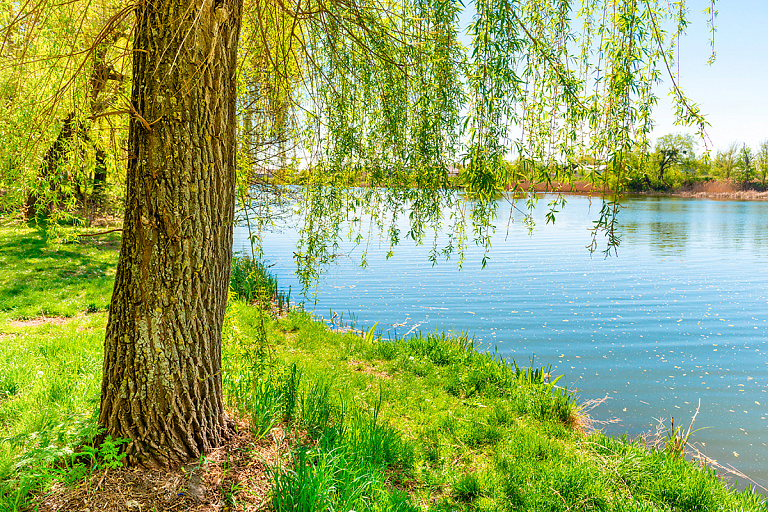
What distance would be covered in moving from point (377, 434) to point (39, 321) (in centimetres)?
590

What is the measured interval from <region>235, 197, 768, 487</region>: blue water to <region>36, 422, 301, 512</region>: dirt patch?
74.4 inches

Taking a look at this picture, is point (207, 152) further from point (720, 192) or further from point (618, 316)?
point (720, 192)

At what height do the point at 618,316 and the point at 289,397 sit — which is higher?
the point at 289,397

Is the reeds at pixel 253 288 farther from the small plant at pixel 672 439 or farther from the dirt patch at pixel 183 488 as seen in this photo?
the small plant at pixel 672 439

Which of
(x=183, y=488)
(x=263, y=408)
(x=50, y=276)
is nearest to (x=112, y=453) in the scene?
(x=183, y=488)

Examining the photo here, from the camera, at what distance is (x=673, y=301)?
9781 mm

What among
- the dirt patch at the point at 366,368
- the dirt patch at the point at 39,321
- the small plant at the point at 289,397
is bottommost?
the dirt patch at the point at 366,368

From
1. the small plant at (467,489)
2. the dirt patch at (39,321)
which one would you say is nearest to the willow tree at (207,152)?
the small plant at (467,489)

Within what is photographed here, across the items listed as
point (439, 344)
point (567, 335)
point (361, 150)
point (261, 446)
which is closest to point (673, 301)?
point (567, 335)

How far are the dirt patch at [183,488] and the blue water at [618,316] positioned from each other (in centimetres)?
189

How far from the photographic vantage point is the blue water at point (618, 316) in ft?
17.6

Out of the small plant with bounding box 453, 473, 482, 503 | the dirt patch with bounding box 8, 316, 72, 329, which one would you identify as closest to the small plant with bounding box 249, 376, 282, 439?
the small plant with bounding box 453, 473, 482, 503

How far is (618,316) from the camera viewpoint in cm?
871

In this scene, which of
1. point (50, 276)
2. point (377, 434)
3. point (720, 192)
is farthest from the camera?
point (720, 192)
